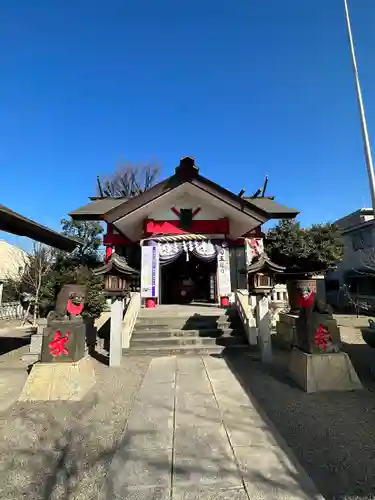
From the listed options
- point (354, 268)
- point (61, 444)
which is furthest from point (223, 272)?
point (354, 268)


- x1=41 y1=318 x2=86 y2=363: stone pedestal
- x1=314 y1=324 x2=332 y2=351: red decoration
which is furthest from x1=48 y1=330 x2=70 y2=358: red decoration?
x1=314 y1=324 x2=332 y2=351: red decoration

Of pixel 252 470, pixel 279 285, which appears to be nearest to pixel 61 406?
pixel 252 470

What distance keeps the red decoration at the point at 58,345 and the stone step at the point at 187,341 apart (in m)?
3.32

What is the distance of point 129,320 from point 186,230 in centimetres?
637

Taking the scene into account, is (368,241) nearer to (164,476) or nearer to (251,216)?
(251,216)

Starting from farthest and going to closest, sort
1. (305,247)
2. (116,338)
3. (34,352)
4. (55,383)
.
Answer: (305,247)
(34,352)
(116,338)
(55,383)

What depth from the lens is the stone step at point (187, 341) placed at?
7980mm

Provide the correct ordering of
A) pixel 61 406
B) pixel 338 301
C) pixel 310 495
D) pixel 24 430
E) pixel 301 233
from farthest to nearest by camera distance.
→ pixel 338 301 < pixel 301 233 < pixel 61 406 < pixel 24 430 < pixel 310 495

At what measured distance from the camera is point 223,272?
42.1 feet

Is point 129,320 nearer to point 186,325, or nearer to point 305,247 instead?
point 186,325

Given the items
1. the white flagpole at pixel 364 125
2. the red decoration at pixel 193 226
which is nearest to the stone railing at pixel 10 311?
the red decoration at pixel 193 226

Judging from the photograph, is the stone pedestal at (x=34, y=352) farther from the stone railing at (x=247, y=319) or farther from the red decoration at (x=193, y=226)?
the red decoration at (x=193, y=226)

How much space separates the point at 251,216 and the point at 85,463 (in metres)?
11.4

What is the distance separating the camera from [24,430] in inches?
138
